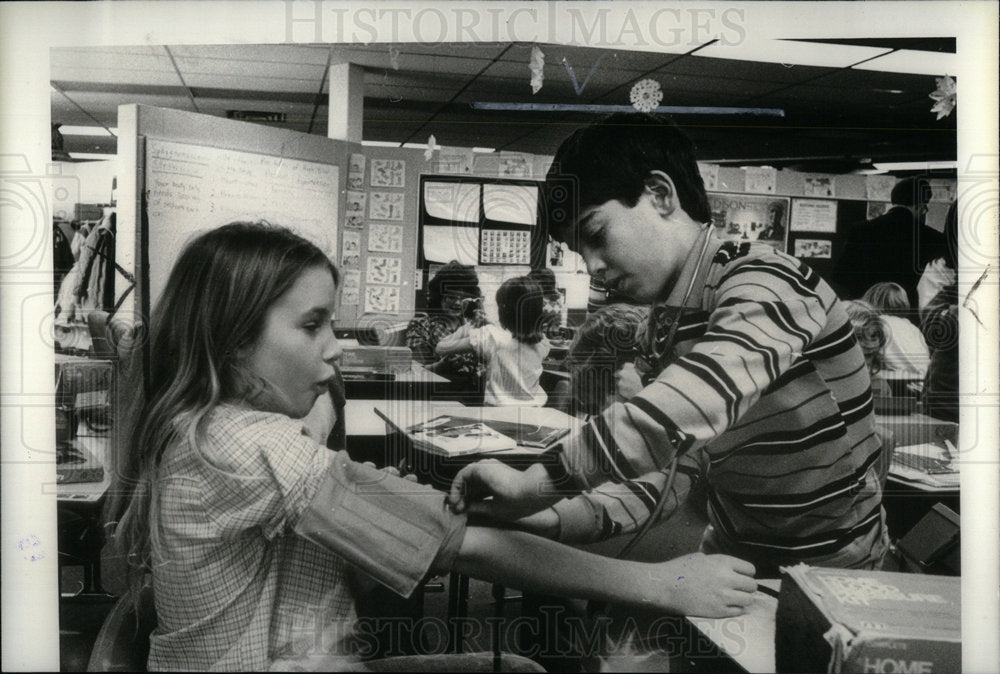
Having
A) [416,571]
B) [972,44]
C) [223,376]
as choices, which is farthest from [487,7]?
[416,571]

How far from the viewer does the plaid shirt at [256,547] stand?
2191 millimetres

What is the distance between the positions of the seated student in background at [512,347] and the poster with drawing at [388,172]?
16.7 inches

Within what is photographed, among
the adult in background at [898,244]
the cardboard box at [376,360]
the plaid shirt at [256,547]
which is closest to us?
the plaid shirt at [256,547]

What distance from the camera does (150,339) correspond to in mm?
2281

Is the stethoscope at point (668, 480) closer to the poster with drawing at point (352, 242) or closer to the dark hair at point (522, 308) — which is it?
the dark hair at point (522, 308)

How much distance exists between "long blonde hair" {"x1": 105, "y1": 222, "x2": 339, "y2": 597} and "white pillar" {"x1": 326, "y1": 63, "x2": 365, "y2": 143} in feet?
1.07

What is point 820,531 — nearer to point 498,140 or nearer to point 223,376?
point 498,140

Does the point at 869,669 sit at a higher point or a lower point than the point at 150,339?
lower

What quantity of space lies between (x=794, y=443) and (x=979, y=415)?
24.5 inches

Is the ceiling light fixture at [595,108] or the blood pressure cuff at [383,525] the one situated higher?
the ceiling light fixture at [595,108]

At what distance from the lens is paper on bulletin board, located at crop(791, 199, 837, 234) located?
239 centimetres

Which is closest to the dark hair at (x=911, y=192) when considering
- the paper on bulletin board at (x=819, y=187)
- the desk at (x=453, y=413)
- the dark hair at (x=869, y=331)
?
the paper on bulletin board at (x=819, y=187)

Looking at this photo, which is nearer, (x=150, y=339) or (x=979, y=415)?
(x=150, y=339)

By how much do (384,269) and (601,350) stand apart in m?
0.66
